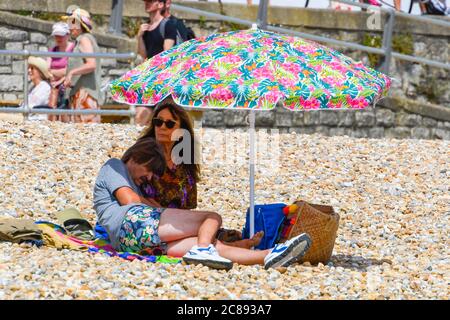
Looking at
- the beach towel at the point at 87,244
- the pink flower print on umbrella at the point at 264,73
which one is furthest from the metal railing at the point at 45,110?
the pink flower print on umbrella at the point at 264,73

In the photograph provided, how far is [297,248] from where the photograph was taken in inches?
287

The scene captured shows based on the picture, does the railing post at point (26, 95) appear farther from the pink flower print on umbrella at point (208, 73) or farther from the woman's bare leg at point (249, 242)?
the pink flower print on umbrella at point (208, 73)

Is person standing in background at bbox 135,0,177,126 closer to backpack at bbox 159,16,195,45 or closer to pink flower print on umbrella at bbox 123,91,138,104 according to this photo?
backpack at bbox 159,16,195,45

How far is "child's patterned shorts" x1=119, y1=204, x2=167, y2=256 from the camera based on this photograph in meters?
7.49

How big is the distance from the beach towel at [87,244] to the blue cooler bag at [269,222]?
0.65m

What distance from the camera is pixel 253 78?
274 inches

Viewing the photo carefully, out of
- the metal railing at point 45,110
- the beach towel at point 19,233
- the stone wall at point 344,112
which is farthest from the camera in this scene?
the stone wall at point 344,112

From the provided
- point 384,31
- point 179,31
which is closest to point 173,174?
point 179,31

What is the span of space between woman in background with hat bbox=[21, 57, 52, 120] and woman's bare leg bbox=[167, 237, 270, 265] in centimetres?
555

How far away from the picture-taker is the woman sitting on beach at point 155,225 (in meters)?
7.32

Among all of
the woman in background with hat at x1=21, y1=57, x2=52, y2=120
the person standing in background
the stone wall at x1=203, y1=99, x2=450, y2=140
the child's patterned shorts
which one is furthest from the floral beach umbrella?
the stone wall at x1=203, y1=99, x2=450, y2=140
